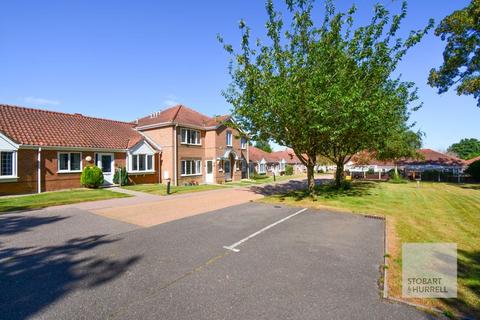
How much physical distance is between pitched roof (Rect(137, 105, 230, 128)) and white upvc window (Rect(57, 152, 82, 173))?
7.93 m

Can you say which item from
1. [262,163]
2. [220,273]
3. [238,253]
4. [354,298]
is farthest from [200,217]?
[262,163]

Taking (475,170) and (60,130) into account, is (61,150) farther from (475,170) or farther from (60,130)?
(475,170)

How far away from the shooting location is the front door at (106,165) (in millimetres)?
20953

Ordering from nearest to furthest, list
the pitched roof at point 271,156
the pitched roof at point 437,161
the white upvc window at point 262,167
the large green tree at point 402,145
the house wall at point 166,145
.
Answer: the house wall at point 166,145, the large green tree at point 402,145, the pitched roof at point 437,161, the white upvc window at point 262,167, the pitched roof at point 271,156

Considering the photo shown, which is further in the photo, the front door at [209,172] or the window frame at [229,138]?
the window frame at [229,138]

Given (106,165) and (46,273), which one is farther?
(106,165)

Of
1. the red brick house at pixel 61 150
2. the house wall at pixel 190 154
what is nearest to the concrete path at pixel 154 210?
the red brick house at pixel 61 150

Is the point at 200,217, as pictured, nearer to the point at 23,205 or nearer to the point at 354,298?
the point at 354,298

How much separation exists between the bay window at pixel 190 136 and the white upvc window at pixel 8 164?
13.0 metres

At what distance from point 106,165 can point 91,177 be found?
2.73m

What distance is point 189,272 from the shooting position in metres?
5.34

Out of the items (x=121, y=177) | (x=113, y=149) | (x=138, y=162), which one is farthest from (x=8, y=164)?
(x=138, y=162)

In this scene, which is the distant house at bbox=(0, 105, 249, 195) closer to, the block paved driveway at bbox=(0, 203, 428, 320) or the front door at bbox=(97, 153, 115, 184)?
the front door at bbox=(97, 153, 115, 184)

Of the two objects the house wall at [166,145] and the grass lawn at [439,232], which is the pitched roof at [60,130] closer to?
the house wall at [166,145]
